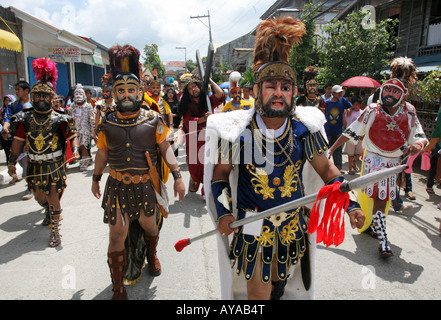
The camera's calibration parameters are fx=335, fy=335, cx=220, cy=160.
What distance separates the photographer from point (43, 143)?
4.31m

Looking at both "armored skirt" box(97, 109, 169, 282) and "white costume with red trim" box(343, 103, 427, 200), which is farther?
"white costume with red trim" box(343, 103, 427, 200)

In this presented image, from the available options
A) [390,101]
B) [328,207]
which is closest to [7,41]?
[390,101]

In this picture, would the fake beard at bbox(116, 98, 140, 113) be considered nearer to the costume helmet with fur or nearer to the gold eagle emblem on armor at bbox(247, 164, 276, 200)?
the gold eagle emblem on armor at bbox(247, 164, 276, 200)

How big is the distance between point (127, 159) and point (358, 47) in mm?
11718

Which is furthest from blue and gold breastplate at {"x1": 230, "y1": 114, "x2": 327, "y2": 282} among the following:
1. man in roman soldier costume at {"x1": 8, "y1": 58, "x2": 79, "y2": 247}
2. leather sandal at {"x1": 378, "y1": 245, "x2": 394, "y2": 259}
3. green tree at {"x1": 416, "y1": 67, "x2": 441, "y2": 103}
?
green tree at {"x1": 416, "y1": 67, "x2": 441, "y2": 103}

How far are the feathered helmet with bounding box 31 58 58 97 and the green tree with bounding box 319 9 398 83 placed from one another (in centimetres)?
1085

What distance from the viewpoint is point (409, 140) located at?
4.03m

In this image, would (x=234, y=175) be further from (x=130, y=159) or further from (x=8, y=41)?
(x=8, y=41)

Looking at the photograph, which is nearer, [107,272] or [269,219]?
[269,219]

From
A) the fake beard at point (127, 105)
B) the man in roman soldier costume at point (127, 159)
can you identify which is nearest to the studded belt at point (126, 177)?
the man in roman soldier costume at point (127, 159)

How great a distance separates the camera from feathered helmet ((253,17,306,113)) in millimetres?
2359
